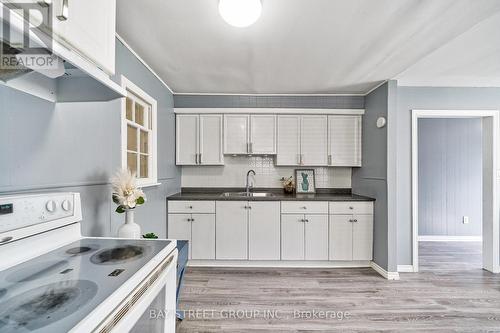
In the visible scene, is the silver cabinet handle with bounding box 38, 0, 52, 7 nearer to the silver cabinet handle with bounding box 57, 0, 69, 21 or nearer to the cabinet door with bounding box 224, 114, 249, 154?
the silver cabinet handle with bounding box 57, 0, 69, 21

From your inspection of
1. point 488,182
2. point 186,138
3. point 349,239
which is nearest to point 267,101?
point 186,138

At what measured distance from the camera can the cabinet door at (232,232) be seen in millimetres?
3107

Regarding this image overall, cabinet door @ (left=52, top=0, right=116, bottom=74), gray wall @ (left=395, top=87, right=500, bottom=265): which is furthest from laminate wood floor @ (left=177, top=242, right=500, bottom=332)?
cabinet door @ (left=52, top=0, right=116, bottom=74)

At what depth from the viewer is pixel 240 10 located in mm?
1523

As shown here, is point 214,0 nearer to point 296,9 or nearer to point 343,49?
point 296,9

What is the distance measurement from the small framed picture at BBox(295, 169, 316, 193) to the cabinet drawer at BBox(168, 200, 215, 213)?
134 cm

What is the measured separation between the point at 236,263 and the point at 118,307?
2.64 metres

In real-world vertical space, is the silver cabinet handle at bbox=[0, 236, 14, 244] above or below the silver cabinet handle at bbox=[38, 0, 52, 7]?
below

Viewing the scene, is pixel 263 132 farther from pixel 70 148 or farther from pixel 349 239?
pixel 70 148

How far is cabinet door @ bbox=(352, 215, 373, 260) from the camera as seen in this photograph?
3.12m

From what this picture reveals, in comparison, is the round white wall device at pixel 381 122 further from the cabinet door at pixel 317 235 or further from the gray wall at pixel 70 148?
the gray wall at pixel 70 148

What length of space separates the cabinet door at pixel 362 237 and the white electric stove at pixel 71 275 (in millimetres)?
2634

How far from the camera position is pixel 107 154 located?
1.80 metres

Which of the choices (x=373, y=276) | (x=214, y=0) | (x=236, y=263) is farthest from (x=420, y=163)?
(x=214, y=0)
